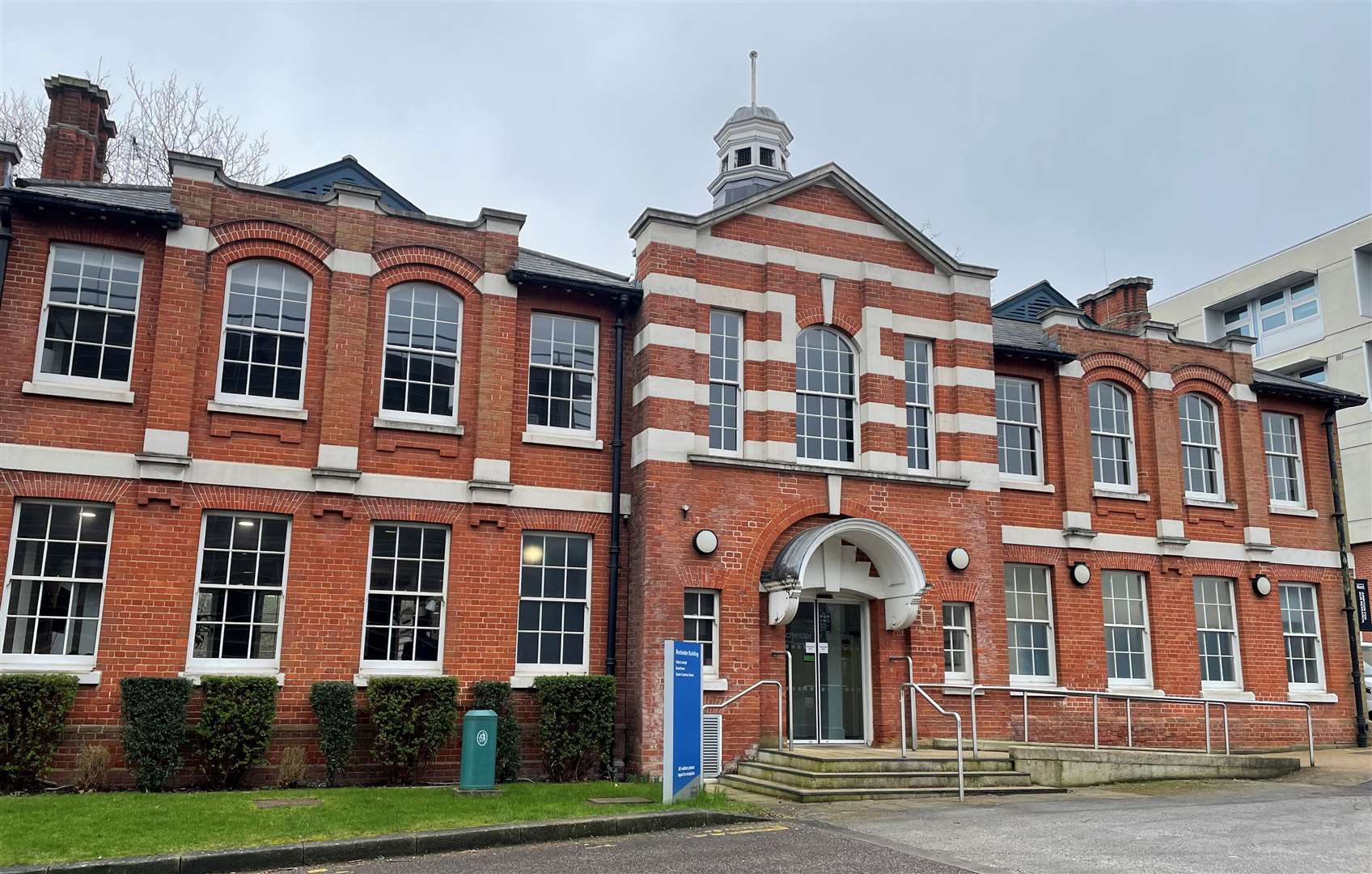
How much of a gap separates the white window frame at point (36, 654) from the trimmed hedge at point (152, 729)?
2.47 ft

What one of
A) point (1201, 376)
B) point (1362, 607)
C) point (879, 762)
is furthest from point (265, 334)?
point (1362, 607)

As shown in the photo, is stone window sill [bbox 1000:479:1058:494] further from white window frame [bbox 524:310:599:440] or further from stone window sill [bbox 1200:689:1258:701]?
white window frame [bbox 524:310:599:440]

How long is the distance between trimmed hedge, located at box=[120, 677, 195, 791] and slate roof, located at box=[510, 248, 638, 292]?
731cm

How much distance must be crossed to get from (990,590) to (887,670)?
2.22 m

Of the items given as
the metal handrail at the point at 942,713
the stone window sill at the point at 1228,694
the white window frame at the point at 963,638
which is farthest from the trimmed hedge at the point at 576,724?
the stone window sill at the point at 1228,694

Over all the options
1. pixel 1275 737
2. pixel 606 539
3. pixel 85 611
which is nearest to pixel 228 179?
pixel 85 611

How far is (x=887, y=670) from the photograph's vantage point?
53.1 ft

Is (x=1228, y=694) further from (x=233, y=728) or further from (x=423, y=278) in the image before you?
(x=233, y=728)

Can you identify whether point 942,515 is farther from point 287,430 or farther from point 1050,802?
point 287,430

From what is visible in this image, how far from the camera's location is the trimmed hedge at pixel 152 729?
12.7 m

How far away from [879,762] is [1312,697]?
11155 millimetres

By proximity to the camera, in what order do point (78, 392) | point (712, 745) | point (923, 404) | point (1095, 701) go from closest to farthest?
1. point (78, 392)
2. point (712, 745)
3. point (1095, 701)
4. point (923, 404)

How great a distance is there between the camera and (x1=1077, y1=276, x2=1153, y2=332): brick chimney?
21.8 meters

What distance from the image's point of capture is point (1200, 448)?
67.9ft
